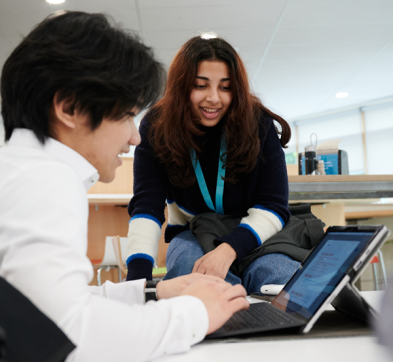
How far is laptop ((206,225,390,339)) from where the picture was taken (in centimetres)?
54

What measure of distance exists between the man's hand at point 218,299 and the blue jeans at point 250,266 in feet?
1.58

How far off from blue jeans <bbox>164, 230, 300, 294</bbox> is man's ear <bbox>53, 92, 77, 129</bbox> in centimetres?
67

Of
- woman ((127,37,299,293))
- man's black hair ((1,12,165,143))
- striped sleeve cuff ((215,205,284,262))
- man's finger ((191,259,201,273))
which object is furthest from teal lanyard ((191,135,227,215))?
man's black hair ((1,12,165,143))

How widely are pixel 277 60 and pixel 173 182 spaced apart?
14.8ft

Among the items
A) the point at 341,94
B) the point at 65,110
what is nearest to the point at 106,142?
the point at 65,110

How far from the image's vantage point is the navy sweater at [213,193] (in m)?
1.18

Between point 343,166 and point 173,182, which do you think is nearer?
point 173,182

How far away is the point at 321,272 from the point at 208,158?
27.1 inches

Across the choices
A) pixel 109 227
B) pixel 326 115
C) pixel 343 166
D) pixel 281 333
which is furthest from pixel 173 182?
pixel 326 115

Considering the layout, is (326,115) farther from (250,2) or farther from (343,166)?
(343,166)

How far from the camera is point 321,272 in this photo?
0.64 m

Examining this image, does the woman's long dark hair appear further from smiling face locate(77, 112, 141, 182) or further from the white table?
the white table

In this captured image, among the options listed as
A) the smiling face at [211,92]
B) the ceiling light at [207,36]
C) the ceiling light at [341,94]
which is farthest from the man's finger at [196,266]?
the ceiling light at [341,94]

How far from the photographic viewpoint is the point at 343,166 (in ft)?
8.13
